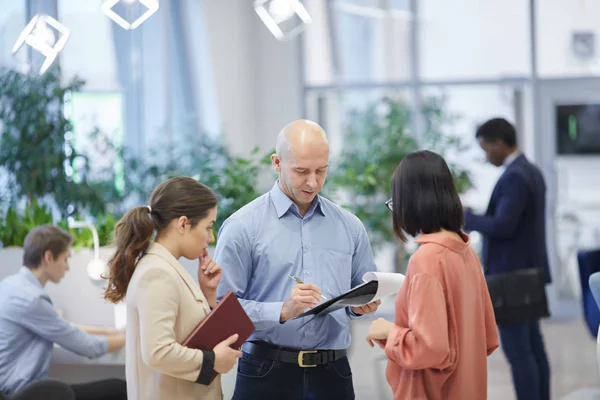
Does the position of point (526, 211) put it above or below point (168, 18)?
below

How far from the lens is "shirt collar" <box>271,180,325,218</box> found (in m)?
2.83

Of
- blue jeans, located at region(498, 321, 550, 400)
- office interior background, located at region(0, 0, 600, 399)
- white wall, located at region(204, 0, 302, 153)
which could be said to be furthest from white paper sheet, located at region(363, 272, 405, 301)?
white wall, located at region(204, 0, 302, 153)

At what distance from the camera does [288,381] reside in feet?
8.96

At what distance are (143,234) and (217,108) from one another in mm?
7642

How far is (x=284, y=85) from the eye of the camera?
10.5 metres

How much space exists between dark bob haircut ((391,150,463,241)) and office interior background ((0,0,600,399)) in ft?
16.8

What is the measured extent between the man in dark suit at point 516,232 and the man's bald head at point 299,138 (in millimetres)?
2176

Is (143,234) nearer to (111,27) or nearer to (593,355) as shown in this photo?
(593,355)

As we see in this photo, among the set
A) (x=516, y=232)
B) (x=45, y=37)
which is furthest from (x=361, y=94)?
(x=45, y=37)

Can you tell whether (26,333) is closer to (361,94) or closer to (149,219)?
(149,219)

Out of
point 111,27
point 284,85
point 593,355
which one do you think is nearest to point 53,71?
point 111,27

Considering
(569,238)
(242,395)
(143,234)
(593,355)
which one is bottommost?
(593,355)

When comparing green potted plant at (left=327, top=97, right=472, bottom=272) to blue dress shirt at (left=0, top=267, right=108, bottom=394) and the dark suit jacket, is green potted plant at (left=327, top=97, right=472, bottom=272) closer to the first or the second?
the dark suit jacket

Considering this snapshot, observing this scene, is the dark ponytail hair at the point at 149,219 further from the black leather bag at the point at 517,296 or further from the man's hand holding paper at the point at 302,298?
the black leather bag at the point at 517,296
